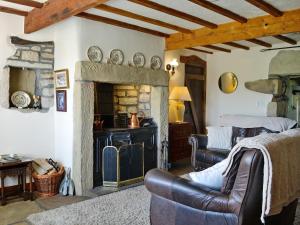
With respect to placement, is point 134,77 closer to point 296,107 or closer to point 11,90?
point 11,90

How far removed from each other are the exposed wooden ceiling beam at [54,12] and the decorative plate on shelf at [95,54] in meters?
0.67

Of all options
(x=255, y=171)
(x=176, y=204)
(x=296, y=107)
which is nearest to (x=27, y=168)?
(x=176, y=204)

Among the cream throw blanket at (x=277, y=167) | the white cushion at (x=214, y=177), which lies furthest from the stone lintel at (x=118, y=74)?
the cream throw blanket at (x=277, y=167)

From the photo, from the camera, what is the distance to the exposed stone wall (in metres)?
5.07

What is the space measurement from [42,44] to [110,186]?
227cm

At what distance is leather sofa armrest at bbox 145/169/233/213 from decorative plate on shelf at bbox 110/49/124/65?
2197mm

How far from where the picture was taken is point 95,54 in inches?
154

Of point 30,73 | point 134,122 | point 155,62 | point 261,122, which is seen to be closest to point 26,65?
point 30,73

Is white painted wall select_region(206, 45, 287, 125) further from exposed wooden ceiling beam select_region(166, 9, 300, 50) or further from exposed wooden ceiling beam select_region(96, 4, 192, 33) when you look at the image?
exposed wooden ceiling beam select_region(96, 4, 192, 33)

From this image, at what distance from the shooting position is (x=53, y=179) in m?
3.78

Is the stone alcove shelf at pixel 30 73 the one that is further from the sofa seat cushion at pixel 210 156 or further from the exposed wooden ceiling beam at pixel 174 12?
the sofa seat cushion at pixel 210 156

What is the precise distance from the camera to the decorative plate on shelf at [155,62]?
4.69 metres

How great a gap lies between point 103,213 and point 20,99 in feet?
6.59

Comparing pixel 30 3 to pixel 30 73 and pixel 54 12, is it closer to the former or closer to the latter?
pixel 54 12
